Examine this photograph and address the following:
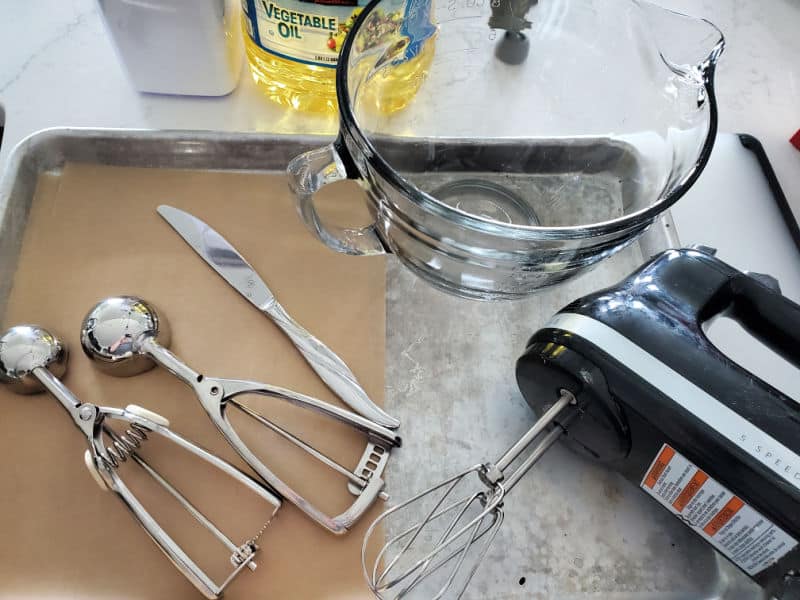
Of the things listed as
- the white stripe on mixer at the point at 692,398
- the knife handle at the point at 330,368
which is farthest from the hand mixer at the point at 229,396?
the white stripe on mixer at the point at 692,398

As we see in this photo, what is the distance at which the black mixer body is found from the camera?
0.30 m

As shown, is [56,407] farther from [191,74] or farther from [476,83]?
[476,83]

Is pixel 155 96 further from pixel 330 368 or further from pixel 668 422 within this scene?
pixel 668 422

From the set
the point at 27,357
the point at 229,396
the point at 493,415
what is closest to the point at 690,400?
the point at 493,415

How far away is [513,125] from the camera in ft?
1.64

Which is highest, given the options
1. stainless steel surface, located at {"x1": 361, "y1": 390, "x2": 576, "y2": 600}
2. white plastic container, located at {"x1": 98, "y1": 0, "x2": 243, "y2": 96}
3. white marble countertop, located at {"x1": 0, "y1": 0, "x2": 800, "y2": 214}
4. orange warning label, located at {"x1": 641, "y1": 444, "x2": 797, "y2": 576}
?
white plastic container, located at {"x1": 98, "y1": 0, "x2": 243, "y2": 96}

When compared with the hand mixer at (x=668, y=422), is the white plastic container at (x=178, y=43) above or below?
above

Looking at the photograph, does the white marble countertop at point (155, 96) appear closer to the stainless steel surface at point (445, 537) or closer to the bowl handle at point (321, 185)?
the bowl handle at point (321, 185)

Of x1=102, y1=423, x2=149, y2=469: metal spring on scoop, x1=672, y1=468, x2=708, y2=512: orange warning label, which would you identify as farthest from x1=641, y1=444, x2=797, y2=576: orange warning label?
x1=102, y1=423, x2=149, y2=469: metal spring on scoop

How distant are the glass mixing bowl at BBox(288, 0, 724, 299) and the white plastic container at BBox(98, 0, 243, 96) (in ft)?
0.37

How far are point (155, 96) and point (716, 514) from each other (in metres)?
0.47

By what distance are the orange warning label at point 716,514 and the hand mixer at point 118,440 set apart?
20 centimetres

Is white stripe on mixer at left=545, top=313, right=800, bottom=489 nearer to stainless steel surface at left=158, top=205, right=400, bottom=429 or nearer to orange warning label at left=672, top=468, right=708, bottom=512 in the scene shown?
orange warning label at left=672, top=468, right=708, bottom=512

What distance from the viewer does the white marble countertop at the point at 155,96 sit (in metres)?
0.50
